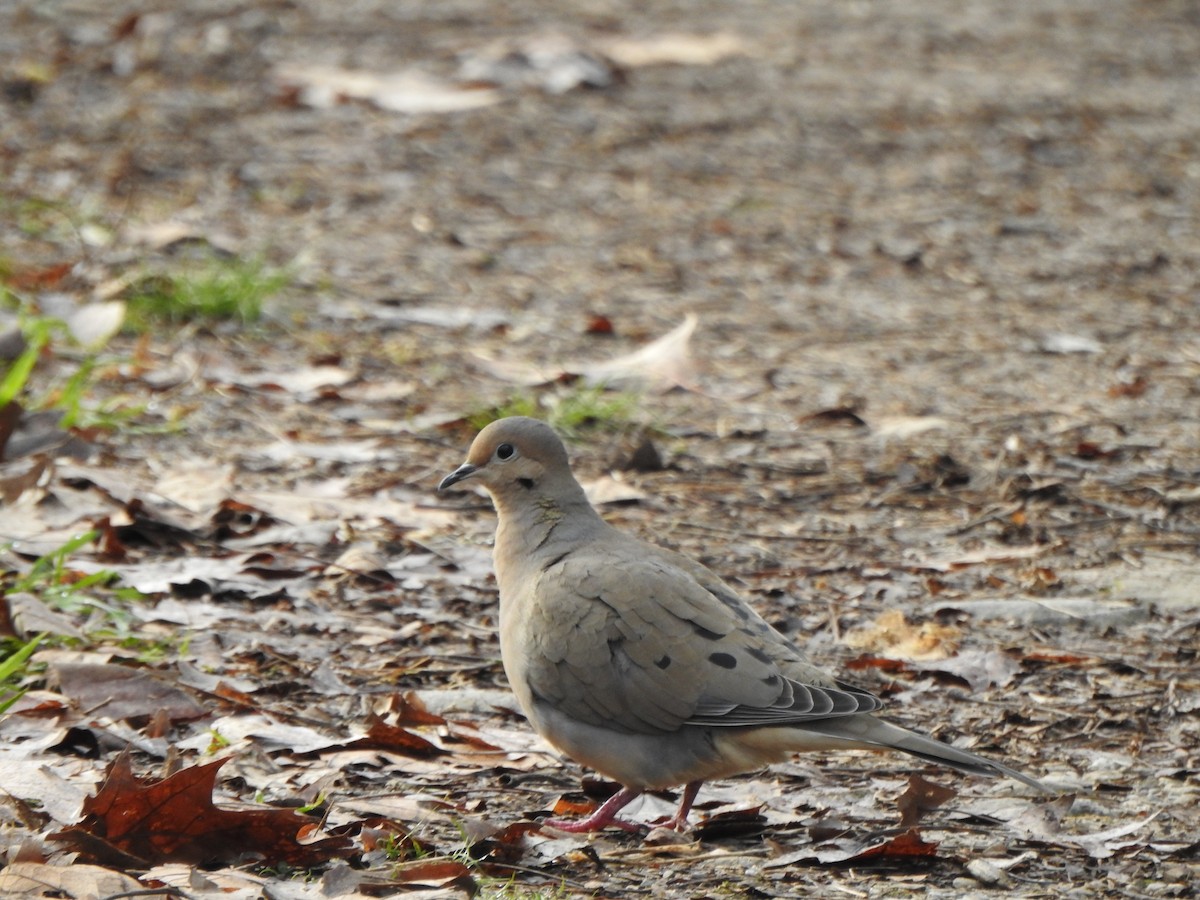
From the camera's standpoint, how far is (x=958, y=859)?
3.22 metres

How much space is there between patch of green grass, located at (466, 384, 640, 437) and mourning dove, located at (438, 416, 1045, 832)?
6.72 ft

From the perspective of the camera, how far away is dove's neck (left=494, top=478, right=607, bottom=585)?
12.8ft

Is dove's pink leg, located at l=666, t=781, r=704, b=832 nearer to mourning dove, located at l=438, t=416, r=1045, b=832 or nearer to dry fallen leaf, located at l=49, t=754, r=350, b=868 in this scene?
mourning dove, located at l=438, t=416, r=1045, b=832

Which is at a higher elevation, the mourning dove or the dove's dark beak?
the dove's dark beak

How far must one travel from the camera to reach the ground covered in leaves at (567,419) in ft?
10.9

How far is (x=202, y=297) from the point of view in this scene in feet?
22.0

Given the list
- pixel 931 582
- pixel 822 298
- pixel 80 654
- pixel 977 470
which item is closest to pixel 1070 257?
pixel 822 298

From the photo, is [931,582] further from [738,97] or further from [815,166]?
[738,97]

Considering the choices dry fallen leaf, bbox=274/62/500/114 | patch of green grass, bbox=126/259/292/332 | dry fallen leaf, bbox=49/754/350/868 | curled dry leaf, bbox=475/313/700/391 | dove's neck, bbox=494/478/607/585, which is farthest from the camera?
dry fallen leaf, bbox=274/62/500/114

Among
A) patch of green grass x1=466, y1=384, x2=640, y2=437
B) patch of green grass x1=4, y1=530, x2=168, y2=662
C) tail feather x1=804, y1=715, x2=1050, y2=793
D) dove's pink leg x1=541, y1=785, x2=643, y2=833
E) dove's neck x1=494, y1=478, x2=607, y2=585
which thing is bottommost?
dove's pink leg x1=541, y1=785, x2=643, y2=833

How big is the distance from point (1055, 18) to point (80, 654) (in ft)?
37.3

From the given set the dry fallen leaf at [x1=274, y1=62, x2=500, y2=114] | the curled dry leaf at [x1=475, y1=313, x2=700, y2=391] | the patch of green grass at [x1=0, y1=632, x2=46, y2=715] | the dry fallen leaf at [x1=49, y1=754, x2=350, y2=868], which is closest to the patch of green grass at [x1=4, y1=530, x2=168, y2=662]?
the patch of green grass at [x1=0, y1=632, x2=46, y2=715]

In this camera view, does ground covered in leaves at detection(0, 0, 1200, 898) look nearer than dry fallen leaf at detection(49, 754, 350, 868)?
No

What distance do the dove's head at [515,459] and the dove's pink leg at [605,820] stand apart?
32.5 inches
